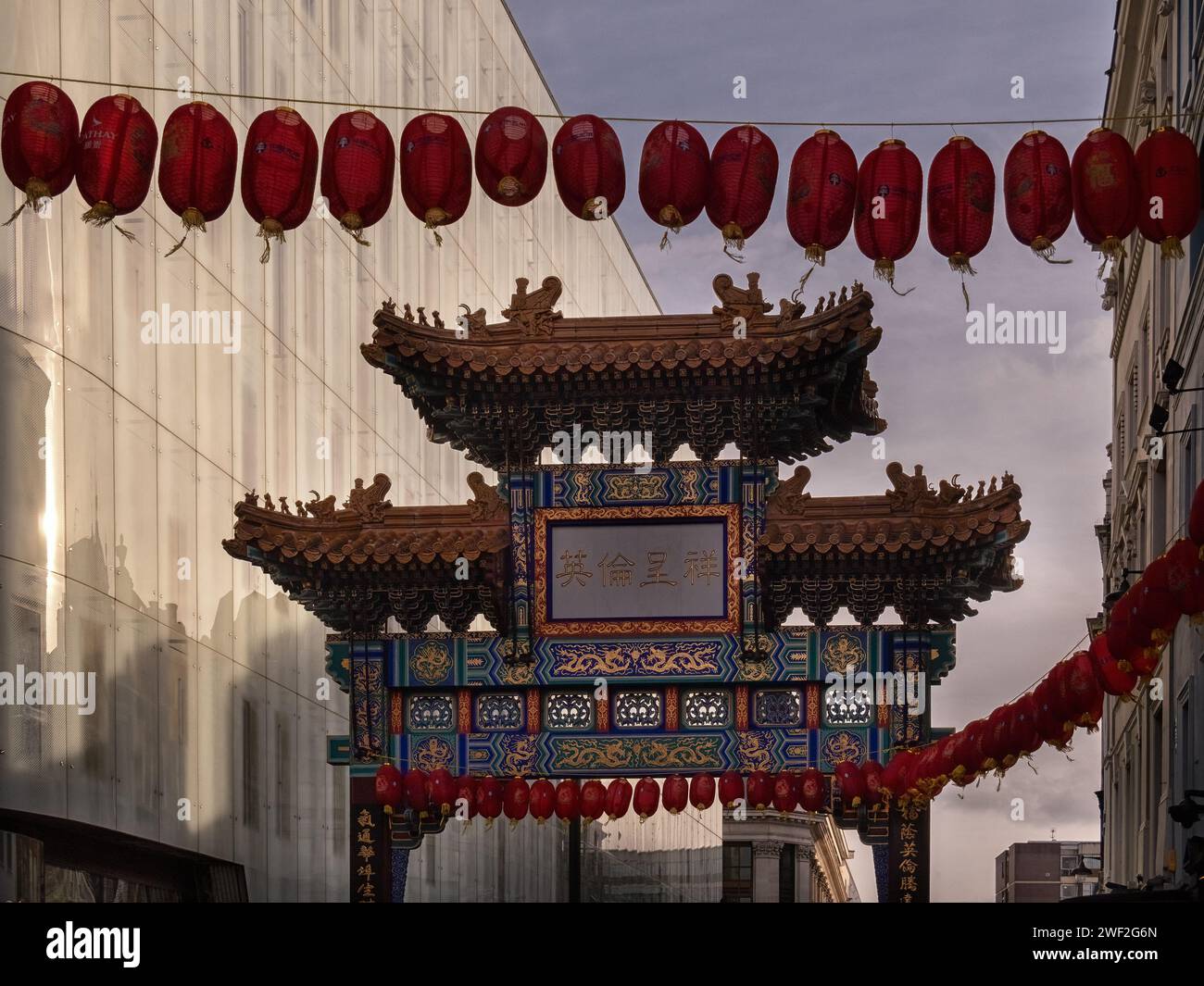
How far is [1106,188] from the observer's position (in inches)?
661

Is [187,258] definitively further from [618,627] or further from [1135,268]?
[1135,268]

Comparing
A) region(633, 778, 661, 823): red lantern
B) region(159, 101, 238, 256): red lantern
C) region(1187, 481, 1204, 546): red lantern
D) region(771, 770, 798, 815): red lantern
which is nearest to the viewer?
region(1187, 481, 1204, 546): red lantern

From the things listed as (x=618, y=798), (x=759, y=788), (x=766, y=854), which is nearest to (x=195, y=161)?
(x=618, y=798)

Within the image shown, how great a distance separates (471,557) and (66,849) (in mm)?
5310

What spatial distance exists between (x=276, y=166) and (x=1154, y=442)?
43.2 ft

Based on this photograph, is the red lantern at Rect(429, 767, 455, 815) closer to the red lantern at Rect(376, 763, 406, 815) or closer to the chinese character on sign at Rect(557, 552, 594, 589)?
the red lantern at Rect(376, 763, 406, 815)

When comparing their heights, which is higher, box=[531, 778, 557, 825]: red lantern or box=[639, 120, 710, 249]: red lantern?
box=[639, 120, 710, 249]: red lantern

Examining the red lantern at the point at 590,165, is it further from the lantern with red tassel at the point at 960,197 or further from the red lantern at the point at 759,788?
the red lantern at the point at 759,788

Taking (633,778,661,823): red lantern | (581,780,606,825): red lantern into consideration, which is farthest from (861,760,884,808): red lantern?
(581,780,606,825): red lantern

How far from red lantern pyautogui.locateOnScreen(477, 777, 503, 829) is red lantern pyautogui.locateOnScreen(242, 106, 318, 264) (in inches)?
A: 302

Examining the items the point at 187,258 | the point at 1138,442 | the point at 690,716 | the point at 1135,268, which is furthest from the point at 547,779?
the point at 1135,268

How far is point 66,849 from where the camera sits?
72.7ft

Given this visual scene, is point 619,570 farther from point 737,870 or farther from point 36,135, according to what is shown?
point 737,870

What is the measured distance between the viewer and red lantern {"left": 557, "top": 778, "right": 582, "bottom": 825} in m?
22.9
